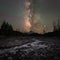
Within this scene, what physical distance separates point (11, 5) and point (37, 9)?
570 mm

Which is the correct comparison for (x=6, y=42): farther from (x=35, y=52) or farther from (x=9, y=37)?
(x=35, y=52)

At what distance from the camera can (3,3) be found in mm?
4020

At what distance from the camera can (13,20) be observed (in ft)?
13.4

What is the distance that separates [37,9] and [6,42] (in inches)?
A: 38.4

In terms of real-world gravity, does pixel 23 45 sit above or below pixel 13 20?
below

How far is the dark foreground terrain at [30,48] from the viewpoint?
377cm

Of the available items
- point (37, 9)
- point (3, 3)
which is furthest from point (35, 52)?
point (3, 3)

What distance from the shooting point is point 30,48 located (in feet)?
13.1

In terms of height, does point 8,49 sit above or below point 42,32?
below

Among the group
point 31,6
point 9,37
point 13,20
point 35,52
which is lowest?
point 35,52

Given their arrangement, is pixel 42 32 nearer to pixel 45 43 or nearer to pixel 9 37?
pixel 45 43

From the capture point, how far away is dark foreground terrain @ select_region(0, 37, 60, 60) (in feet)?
12.4

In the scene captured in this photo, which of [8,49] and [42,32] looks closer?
[8,49]

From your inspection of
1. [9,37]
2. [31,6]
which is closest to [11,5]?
[31,6]
